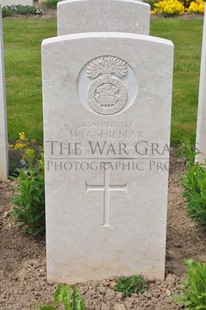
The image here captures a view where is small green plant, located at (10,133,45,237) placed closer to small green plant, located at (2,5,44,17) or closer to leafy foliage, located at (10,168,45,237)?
leafy foliage, located at (10,168,45,237)

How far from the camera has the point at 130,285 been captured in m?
4.06

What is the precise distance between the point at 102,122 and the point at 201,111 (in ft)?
7.28

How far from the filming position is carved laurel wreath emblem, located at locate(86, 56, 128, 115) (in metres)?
3.70

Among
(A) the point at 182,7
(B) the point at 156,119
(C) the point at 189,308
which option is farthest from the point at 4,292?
(A) the point at 182,7

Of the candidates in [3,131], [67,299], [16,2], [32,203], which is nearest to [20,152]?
[3,131]

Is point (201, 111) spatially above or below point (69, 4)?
below

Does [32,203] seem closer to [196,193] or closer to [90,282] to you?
[90,282]

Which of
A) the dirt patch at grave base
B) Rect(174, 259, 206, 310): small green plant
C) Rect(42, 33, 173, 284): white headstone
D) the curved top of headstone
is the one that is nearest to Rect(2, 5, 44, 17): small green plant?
the curved top of headstone

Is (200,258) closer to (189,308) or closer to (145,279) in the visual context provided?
(145,279)

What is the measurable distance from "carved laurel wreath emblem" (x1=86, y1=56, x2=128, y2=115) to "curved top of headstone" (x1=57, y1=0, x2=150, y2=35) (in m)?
1.85

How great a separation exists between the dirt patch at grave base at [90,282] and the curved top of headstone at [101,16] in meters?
1.69

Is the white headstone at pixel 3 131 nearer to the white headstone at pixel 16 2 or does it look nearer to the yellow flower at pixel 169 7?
the yellow flower at pixel 169 7

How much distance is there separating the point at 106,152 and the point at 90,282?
3.11 ft

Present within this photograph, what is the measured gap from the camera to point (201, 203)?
183 inches
